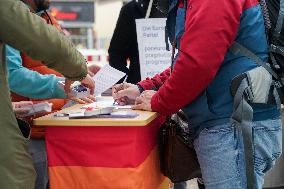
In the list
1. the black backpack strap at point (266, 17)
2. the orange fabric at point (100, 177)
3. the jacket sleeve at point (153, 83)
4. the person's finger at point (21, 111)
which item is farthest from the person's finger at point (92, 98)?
the black backpack strap at point (266, 17)

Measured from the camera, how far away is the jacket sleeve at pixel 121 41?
2.99m

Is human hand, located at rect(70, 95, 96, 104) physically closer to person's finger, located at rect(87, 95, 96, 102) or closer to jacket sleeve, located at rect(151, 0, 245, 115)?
person's finger, located at rect(87, 95, 96, 102)

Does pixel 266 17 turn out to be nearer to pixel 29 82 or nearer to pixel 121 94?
pixel 121 94

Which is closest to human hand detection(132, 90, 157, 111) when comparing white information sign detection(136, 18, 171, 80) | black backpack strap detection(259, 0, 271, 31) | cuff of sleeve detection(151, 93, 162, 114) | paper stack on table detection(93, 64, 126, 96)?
cuff of sleeve detection(151, 93, 162, 114)

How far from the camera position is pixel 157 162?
201 cm

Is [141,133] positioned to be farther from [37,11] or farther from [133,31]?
[133,31]

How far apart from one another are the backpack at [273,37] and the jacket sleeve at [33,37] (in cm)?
64

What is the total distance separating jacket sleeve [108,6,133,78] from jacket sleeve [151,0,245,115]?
1.42 m

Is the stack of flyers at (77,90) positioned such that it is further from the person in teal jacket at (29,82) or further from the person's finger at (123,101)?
the person's finger at (123,101)

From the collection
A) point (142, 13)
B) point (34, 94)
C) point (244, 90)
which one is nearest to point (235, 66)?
point (244, 90)

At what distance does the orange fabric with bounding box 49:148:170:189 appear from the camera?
1.66 m

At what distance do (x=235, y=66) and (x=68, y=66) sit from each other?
638 mm

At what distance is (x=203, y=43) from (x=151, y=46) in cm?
128

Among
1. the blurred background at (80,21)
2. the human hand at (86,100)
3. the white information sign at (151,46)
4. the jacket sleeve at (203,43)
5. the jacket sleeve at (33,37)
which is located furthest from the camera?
the blurred background at (80,21)
